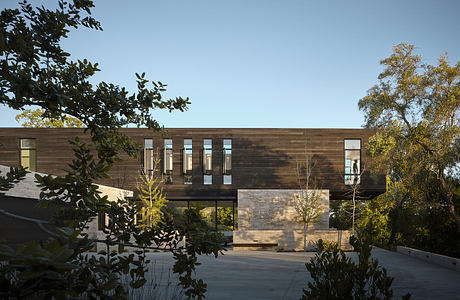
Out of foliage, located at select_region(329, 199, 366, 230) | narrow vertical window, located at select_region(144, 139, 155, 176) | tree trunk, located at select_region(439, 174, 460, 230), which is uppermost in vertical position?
narrow vertical window, located at select_region(144, 139, 155, 176)

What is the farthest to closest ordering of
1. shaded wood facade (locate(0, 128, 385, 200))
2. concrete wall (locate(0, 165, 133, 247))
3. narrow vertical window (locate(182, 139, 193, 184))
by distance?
1. narrow vertical window (locate(182, 139, 193, 184))
2. shaded wood facade (locate(0, 128, 385, 200))
3. concrete wall (locate(0, 165, 133, 247))

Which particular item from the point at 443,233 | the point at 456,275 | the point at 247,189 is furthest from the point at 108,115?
the point at 247,189

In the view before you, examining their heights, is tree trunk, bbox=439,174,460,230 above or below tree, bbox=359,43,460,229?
below

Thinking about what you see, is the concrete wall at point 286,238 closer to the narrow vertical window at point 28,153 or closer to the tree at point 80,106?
the narrow vertical window at point 28,153

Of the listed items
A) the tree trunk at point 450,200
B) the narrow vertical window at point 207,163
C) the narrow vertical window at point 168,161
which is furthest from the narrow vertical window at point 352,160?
the narrow vertical window at point 168,161

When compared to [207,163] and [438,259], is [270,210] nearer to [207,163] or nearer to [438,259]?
[207,163]

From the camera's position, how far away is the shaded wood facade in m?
19.3

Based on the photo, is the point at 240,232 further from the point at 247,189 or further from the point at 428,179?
the point at 428,179

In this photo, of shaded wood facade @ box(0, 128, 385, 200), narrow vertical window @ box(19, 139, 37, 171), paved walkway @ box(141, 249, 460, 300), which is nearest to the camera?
paved walkway @ box(141, 249, 460, 300)

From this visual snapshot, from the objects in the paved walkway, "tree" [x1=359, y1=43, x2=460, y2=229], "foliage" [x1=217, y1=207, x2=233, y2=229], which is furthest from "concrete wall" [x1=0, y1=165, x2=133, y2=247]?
"tree" [x1=359, y1=43, x2=460, y2=229]

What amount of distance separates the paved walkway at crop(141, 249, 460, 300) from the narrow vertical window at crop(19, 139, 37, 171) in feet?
40.9

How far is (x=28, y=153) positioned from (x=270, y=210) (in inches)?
Answer: 557

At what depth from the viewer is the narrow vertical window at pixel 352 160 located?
63.9ft

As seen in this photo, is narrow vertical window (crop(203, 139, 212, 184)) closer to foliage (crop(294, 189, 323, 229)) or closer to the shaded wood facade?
the shaded wood facade
